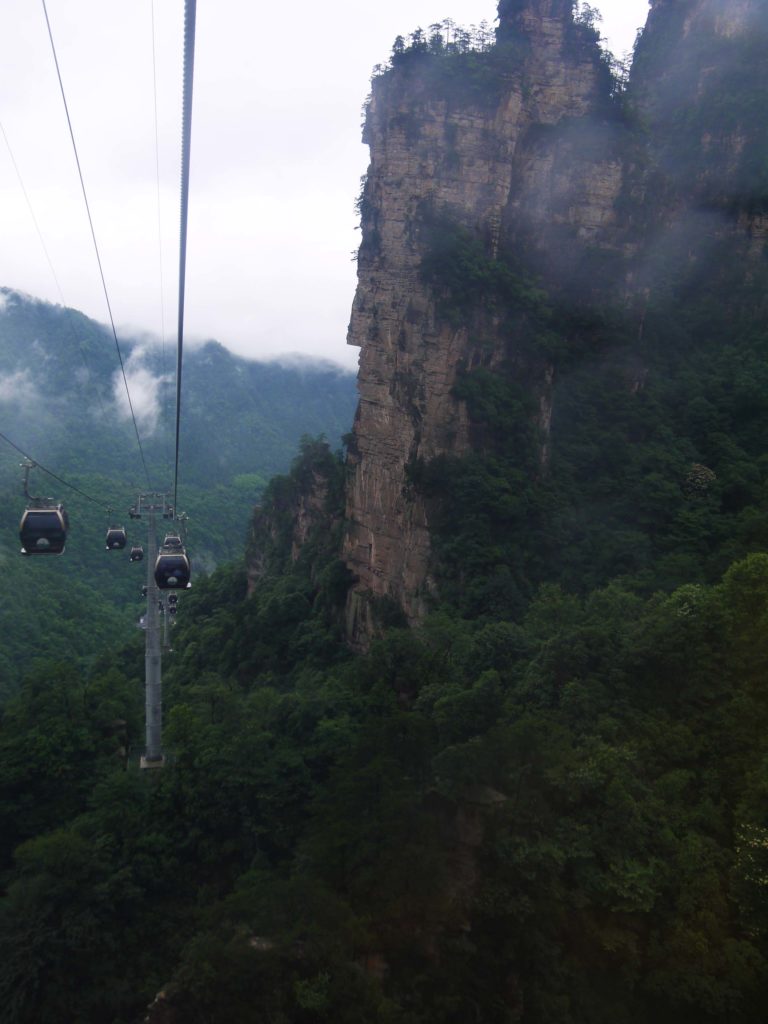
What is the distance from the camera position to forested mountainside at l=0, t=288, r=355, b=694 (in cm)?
4078

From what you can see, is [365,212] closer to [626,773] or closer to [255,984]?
[626,773]

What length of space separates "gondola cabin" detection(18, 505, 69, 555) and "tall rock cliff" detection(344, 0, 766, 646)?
538 inches

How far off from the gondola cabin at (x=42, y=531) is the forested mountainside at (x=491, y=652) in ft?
18.7

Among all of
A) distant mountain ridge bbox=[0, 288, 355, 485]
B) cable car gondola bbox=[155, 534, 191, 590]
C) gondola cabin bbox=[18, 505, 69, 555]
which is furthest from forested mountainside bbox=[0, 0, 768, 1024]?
distant mountain ridge bbox=[0, 288, 355, 485]

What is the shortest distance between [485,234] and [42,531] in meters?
19.0

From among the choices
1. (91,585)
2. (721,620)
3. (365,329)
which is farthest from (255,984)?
(91,585)

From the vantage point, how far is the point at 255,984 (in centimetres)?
991

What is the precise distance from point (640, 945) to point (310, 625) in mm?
18546

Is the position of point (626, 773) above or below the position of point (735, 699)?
below

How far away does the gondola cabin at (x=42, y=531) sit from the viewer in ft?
35.8

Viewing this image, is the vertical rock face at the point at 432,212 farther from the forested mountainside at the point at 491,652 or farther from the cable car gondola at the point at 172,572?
the cable car gondola at the point at 172,572

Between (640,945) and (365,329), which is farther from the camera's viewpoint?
(365,329)


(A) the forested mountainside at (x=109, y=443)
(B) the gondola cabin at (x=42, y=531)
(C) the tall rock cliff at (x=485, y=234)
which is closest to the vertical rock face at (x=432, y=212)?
(C) the tall rock cliff at (x=485, y=234)

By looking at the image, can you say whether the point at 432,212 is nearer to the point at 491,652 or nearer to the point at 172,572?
the point at 491,652
